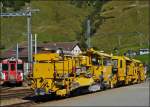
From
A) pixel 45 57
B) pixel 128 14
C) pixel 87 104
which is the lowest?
pixel 87 104

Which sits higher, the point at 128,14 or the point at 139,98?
the point at 128,14

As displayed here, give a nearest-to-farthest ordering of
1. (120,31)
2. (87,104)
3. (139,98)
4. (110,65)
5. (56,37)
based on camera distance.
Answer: (87,104) → (139,98) → (110,65) → (120,31) → (56,37)

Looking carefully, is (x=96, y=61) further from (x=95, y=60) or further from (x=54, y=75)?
(x=54, y=75)

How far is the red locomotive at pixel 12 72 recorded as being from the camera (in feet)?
166

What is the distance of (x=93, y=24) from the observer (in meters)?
156

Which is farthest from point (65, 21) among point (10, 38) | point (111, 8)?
point (10, 38)

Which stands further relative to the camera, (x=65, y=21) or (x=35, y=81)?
(x=65, y=21)

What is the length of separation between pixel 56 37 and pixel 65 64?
4404 inches

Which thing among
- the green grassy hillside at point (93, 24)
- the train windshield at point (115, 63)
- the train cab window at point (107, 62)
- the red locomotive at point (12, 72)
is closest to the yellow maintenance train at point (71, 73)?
the train cab window at point (107, 62)

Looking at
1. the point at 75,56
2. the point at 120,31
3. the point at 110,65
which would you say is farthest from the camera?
the point at 120,31

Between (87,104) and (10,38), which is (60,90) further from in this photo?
(10,38)

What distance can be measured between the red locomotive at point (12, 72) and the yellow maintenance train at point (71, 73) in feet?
32.0

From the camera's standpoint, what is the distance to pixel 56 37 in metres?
146

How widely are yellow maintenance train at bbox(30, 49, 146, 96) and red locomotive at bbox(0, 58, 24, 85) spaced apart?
32.0ft
